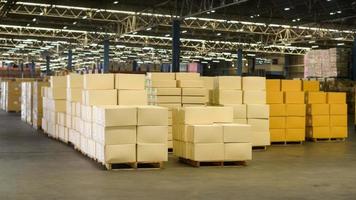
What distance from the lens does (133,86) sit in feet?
37.5

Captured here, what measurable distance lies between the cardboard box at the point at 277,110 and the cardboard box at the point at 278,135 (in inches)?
16.2

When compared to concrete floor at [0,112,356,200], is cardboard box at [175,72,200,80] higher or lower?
higher

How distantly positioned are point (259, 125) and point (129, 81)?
12.3 ft

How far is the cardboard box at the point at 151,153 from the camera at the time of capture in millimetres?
9758

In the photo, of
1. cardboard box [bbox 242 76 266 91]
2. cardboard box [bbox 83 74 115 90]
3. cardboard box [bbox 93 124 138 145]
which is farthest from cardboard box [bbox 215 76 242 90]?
cardboard box [bbox 93 124 138 145]

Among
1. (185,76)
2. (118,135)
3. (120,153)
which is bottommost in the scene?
(120,153)

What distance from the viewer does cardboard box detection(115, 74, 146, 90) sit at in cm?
1130

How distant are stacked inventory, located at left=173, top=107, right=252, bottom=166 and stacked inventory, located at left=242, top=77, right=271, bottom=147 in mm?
2457

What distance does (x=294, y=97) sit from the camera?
48.0 feet

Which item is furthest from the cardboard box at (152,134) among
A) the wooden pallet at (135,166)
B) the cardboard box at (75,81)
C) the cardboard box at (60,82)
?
the cardboard box at (60,82)

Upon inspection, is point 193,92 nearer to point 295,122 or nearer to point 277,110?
point 277,110

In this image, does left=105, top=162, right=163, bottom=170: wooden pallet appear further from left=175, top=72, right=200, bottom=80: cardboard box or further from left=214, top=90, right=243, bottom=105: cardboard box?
left=214, top=90, right=243, bottom=105: cardboard box

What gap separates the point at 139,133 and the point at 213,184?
2075 millimetres

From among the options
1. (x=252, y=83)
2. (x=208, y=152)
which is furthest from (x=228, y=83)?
(x=208, y=152)
